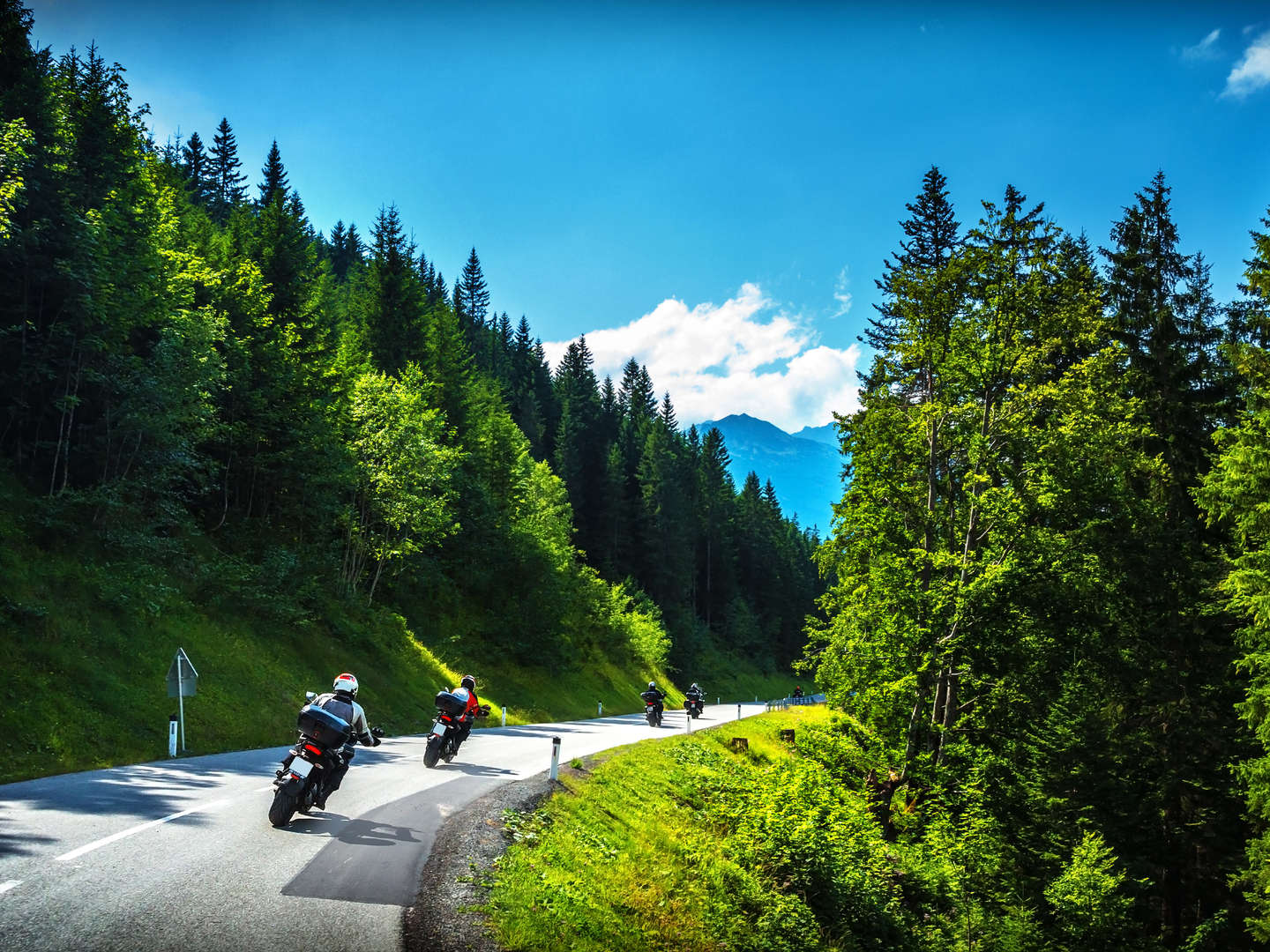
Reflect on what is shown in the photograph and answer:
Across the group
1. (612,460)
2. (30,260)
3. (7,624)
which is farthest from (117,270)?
(612,460)

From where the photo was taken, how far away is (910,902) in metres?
14.9

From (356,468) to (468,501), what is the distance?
10024 mm

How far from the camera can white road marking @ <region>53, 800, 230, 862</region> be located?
7.45 metres

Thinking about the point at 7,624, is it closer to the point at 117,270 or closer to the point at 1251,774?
the point at 117,270

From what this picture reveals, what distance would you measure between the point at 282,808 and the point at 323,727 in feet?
3.29

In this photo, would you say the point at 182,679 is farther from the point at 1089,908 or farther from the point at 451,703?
the point at 1089,908

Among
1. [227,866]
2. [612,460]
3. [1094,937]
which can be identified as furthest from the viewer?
[612,460]

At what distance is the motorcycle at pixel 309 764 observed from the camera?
→ 972 centimetres

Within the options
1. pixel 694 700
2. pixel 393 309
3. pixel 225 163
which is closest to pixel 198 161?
pixel 225 163

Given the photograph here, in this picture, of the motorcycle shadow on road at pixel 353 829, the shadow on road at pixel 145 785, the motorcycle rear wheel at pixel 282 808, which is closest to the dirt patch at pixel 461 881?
the motorcycle shadow on road at pixel 353 829

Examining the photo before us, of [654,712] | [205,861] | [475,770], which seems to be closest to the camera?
[205,861]

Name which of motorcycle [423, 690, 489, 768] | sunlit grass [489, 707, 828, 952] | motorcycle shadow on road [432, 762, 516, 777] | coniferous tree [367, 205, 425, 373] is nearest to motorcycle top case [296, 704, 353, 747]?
sunlit grass [489, 707, 828, 952]

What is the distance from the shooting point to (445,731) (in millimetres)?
16781

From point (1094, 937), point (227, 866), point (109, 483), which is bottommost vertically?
Result: point (1094, 937)
